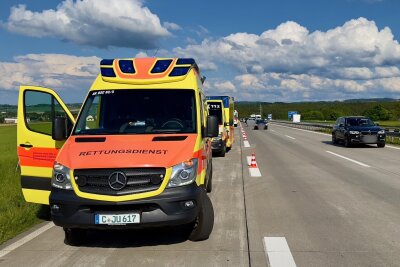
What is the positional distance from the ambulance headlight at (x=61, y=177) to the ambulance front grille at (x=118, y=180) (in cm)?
11

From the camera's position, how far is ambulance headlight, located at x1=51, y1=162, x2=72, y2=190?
209 inches

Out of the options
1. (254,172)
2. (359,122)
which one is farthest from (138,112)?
(359,122)

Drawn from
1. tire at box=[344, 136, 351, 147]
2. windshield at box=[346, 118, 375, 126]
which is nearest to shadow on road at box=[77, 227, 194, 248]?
tire at box=[344, 136, 351, 147]

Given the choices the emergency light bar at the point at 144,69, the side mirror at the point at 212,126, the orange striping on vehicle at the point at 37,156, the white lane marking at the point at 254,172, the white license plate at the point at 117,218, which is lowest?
the white lane marking at the point at 254,172

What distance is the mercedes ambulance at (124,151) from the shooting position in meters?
5.17

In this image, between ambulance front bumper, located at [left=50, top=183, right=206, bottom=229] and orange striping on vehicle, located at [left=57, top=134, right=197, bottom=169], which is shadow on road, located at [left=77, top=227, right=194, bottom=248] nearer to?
ambulance front bumper, located at [left=50, top=183, right=206, bottom=229]

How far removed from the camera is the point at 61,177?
5363mm

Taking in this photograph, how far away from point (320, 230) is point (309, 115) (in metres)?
147

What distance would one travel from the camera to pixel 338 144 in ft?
84.3

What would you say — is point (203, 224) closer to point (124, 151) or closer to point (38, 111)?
point (124, 151)

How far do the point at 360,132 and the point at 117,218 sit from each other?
750 inches

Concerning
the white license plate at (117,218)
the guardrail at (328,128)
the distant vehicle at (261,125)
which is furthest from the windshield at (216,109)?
the distant vehicle at (261,125)

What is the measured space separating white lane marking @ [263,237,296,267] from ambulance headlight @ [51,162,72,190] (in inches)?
97.1

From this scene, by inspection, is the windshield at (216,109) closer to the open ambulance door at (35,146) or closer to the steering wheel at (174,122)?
the open ambulance door at (35,146)
